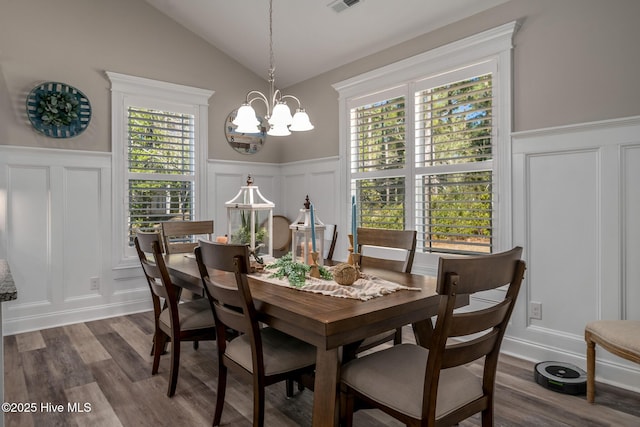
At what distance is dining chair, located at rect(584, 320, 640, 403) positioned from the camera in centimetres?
201

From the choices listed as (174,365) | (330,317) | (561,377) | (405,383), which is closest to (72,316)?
(174,365)

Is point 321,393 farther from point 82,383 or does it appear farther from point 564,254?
point 564,254

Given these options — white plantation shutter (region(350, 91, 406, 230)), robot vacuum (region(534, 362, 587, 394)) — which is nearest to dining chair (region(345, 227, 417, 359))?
robot vacuum (region(534, 362, 587, 394))

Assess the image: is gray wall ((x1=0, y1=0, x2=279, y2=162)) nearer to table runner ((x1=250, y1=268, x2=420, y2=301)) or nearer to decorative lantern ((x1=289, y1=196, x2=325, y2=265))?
decorative lantern ((x1=289, y1=196, x2=325, y2=265))

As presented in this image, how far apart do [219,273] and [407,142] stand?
7.28ft

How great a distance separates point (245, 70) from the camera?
4.93 meters

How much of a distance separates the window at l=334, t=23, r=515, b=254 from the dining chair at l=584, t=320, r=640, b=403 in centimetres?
91

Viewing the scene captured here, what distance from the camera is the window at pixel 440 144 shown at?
3068 mm

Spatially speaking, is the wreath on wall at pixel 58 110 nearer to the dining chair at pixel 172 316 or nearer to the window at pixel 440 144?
the dining chair at pixel 172 316

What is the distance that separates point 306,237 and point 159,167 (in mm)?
2705

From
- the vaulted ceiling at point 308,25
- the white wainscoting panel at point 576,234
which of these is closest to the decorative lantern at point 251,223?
the white wainscoting panel at point 576,234

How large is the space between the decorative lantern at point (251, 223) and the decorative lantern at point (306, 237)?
309 millimetres

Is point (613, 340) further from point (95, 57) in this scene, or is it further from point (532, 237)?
point (95, 57)

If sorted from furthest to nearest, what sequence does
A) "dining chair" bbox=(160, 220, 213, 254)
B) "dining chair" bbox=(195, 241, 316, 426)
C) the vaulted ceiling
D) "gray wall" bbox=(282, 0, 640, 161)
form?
the vaulted ceiling
"dining chair" bbox=(160, 220, 213, 254)
"gray wall" bbox=(282, 0, 640, 161)
"dining chair" bbox=(195, 241, 316, 426)
